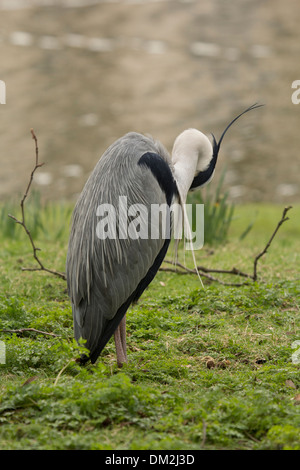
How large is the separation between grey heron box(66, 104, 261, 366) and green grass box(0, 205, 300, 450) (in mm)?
248

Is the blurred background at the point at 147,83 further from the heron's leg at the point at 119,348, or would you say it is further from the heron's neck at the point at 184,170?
the heron's leg at the point at 119,348

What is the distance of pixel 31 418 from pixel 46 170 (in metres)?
10.9

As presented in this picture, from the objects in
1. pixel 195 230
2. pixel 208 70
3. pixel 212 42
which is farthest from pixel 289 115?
pixel 195 230

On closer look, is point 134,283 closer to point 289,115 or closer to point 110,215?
point 110,215

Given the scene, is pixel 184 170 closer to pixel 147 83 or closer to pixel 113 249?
pixel 113 249

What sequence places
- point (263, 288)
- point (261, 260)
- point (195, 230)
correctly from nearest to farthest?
point (263, 288) → point (261, 260) → point (195, 230)

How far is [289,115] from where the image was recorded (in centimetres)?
1619

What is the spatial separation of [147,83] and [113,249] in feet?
53.1

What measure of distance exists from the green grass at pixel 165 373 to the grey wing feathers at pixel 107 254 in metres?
0.26

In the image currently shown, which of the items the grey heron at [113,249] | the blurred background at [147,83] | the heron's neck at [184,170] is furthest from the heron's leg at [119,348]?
the blurred background at [147,83]

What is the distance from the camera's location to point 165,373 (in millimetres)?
3922

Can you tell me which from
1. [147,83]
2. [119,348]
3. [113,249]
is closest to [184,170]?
[113,249]

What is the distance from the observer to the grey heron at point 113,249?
13.2ft
